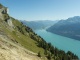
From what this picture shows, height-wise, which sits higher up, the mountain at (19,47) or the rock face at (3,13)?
the rock face at (3,13)

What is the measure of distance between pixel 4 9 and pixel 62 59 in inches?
2275

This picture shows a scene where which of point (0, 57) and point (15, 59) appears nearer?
point (0, 57)

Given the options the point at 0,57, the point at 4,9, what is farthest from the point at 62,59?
the point at 0,57

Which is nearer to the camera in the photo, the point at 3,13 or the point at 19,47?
the point at 19,47

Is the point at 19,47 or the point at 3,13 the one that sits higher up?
the point at 3,13

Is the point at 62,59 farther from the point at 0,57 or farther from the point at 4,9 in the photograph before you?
the point at 0,57

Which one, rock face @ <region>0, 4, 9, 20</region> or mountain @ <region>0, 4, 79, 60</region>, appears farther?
rock face @ <region>0, 4, 9, 20</region>

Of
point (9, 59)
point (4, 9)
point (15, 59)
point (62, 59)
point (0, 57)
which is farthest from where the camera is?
point (4, 9)

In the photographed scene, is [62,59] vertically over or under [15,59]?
under

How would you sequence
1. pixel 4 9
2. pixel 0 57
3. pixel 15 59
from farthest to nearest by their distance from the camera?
pixel 4 9
pixel 15 59
pixel 0 57

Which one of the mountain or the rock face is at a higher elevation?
the rock face

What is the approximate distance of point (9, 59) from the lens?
34.8m

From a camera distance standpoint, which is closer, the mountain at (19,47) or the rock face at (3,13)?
the mountain at (19,47)

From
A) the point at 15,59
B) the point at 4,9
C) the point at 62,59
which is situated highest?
the point at 4,9
